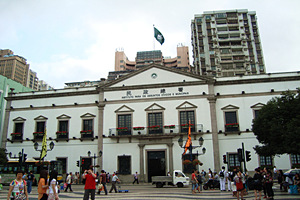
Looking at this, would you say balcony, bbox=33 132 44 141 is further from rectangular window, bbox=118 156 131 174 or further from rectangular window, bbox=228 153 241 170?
rectangular window, bbox=228 153 241 170

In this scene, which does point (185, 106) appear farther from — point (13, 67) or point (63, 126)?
point (13, 67)

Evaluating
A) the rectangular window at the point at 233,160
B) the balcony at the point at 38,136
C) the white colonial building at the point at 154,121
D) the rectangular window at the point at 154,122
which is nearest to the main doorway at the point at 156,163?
the white colonial building at the point at 154,121

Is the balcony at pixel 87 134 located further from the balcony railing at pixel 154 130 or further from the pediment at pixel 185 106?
the pediment at pixel 185 106

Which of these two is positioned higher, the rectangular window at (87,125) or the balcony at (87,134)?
the rectangular window at (87,125)

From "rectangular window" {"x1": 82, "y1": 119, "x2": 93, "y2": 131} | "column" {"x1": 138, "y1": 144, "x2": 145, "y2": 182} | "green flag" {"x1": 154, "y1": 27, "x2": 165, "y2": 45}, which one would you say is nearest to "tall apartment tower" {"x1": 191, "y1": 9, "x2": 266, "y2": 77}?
"green flag" {"x1": 154, "y1": 27, "x2": 165, "y2": 45}

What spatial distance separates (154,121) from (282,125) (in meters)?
13.3

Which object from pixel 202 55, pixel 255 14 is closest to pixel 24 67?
pixel 202 55

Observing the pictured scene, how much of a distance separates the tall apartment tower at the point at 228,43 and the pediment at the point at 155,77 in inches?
1339

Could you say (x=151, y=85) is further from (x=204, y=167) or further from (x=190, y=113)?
(x=204, y=167)

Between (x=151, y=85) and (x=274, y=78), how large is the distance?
42.0 feet

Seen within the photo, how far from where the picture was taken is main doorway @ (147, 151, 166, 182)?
27422 millimetres

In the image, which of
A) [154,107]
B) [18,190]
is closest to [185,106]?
[154,107]

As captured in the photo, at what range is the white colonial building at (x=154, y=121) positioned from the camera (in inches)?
1064

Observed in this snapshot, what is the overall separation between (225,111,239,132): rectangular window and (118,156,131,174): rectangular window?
1063 cm
